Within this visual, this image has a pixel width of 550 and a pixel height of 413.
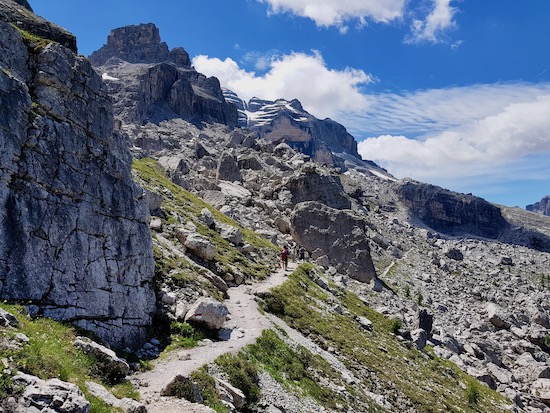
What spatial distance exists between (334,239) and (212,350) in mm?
66636

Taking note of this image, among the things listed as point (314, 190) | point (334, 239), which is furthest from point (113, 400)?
point (314, 190)

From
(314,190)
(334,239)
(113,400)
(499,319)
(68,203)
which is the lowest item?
(499,319)

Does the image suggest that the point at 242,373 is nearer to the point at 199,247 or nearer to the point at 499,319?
the point at 199,247

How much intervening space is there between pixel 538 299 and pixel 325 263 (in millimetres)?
75939

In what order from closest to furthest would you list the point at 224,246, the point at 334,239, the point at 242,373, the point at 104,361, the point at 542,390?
the point at 104,361 < the point at 242,373 < the point at 224,246 < the point at 542,390 < the point at 334,239

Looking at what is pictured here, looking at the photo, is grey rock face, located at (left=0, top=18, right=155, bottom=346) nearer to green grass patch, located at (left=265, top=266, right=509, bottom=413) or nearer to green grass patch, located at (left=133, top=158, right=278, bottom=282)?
green grass patch, located at (left=265, top=266, right=509, bottom=413)

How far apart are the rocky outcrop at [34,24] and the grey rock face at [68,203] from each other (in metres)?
2.02

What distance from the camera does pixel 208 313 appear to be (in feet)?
90.2

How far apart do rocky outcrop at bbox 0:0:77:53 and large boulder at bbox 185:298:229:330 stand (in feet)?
64.8

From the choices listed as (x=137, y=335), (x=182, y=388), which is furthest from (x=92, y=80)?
(x=182, y=388)

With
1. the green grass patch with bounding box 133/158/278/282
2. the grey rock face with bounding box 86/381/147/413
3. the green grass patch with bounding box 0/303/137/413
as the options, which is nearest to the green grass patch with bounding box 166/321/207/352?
the green grass patch with bounding box 0/303/137/413

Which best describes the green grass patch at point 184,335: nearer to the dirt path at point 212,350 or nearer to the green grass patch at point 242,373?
the dirt path at point 212,350

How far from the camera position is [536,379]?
62000 mm

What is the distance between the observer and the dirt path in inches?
712
